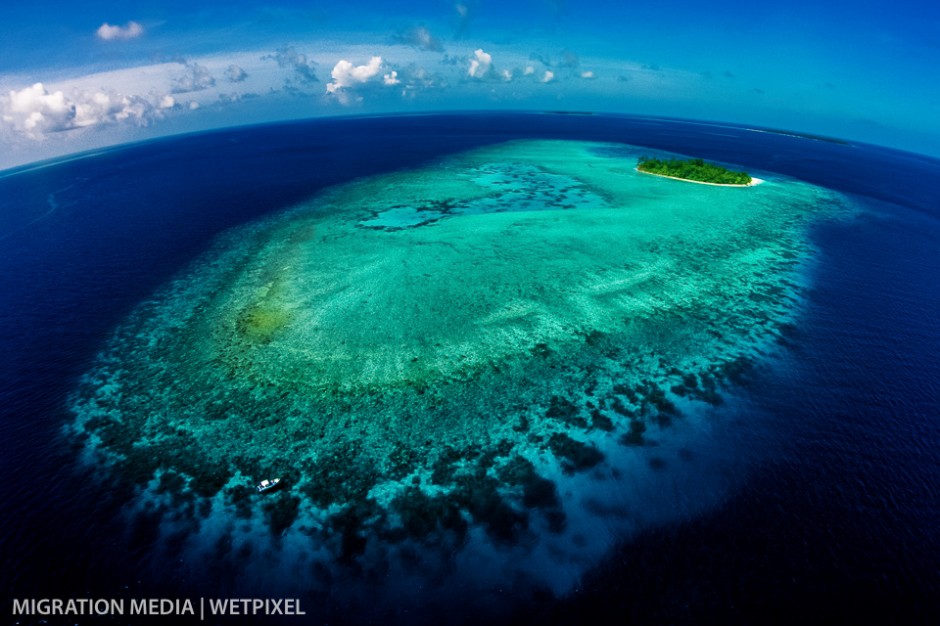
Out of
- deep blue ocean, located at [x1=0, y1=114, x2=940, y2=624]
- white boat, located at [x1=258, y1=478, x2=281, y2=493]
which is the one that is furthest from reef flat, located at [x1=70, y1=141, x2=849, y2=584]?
deep blue ocean, located at [x1=0, y1=114, x2=940, y2=624]

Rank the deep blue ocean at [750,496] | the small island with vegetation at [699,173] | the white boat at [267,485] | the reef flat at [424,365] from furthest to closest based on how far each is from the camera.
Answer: the small island with vegetation at [699,173] → the reef flat at [424,365] → the white boat at [267,485] → the deep blue ocean at [750,496]

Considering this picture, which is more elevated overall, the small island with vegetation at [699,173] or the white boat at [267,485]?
the small island with vegetation at [699,173]

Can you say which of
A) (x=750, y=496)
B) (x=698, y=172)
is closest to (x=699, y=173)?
(x=698, y=172)

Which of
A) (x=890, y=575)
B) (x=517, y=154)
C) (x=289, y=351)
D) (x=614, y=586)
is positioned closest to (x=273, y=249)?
(x=289, y=351)

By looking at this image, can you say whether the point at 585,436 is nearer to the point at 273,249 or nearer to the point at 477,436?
the point at 477,436

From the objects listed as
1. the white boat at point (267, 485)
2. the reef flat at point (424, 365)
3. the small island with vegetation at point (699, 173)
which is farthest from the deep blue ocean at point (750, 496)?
the small island with vegetation at point (699, 173)

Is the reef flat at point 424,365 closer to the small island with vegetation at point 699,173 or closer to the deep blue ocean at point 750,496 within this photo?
the deep blue ocean at point 750,496

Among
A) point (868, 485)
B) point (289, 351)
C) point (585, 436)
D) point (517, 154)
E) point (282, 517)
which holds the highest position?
point (517, 154)
